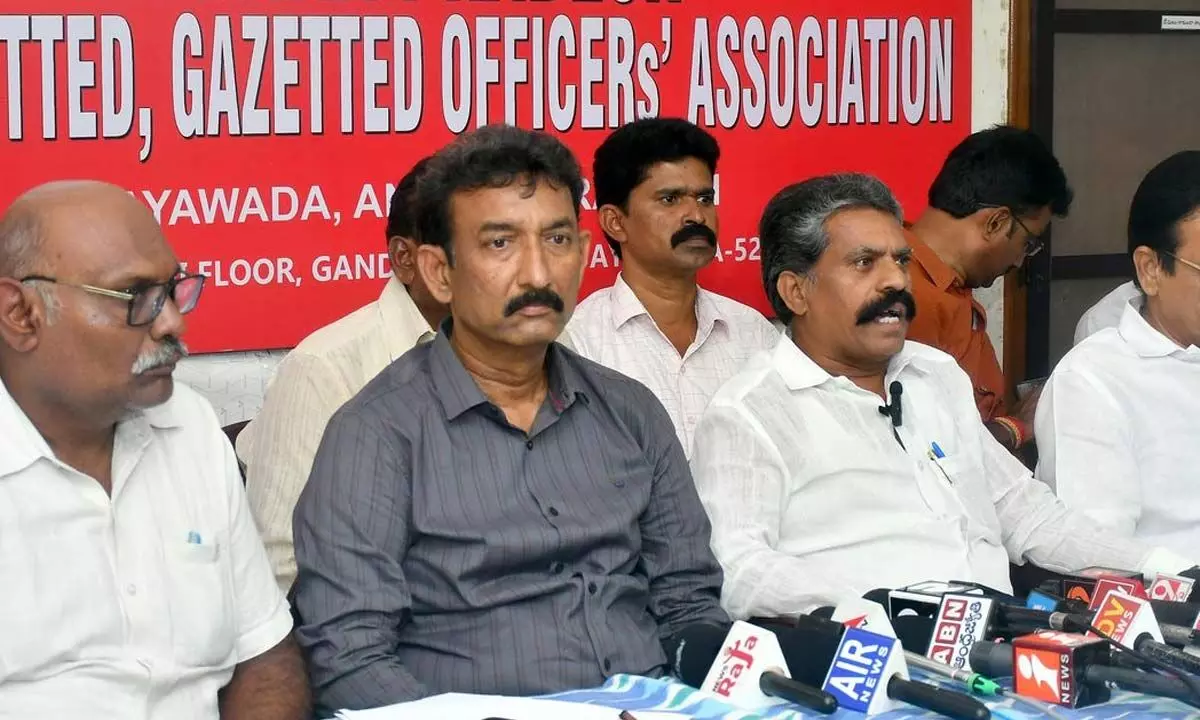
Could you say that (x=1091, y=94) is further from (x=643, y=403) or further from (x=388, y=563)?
(x=388, y=563)

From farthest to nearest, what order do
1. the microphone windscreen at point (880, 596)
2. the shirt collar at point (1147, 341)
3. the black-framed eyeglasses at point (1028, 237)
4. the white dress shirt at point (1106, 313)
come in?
the black-framed eyeglasses at point (1028, 237) < the white dress shirt at point (1106, 313) < the shirt collar at point (1147, 341) < the microphone windscreen at point (880, 596)

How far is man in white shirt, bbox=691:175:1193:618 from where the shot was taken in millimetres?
3248

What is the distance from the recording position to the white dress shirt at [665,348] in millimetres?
4320

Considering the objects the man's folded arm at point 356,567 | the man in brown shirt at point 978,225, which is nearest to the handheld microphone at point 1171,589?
the man's folded arm at point 356,567

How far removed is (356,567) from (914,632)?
3.00 ft

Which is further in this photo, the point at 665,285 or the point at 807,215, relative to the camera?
the point at 665,285

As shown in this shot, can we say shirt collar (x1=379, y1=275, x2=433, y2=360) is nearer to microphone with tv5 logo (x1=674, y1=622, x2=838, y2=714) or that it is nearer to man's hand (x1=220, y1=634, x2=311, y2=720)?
man's hand (x1=220, y1=634, x2=311, y2=720)

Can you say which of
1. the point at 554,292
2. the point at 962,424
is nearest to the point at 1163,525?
the point at 962,424

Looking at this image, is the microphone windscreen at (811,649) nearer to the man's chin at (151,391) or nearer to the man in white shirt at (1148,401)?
the man's chin at (151,391)

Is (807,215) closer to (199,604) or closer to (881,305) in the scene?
(881,305)

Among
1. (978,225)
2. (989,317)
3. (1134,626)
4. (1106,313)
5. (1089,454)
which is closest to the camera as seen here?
(1134,626)

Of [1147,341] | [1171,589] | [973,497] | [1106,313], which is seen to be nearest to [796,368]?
[973,497]

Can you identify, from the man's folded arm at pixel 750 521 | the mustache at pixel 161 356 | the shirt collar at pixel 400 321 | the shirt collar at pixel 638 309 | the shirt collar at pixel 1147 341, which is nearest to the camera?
the mustache at pixel 161 356

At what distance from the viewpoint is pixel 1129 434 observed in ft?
12.5
